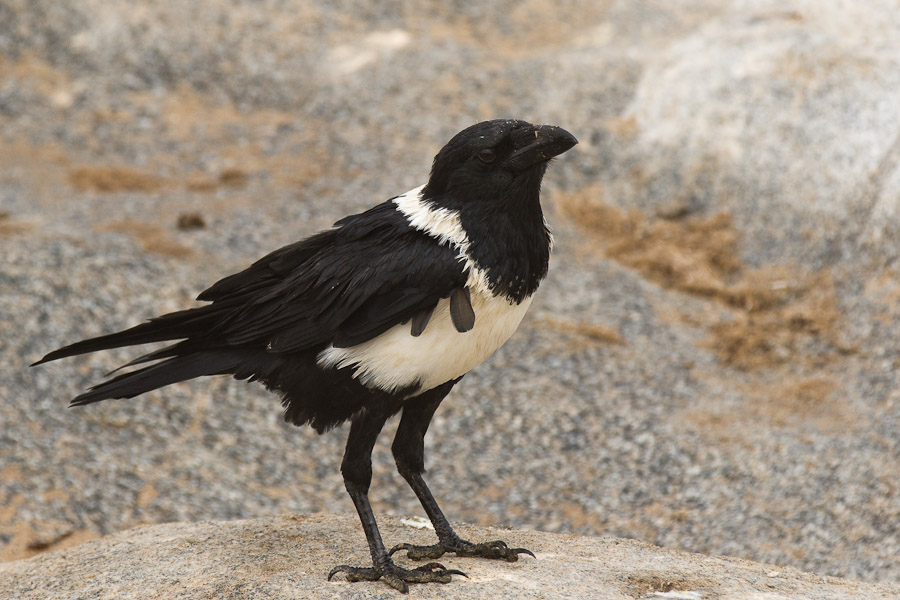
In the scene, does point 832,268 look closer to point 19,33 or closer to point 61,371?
point 61,371

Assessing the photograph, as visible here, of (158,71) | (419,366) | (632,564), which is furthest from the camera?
(158,71)

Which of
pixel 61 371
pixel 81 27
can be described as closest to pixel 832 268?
pixel 61 371

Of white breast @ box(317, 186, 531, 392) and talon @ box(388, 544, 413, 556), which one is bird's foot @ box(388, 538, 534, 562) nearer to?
talon @ box(388, 544, 413, 556)

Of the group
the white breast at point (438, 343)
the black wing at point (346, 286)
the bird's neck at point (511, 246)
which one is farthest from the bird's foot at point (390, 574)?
the bird's neck at point (511, 246)

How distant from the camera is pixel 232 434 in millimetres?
7766

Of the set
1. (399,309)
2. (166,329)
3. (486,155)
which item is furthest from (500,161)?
(166,329)

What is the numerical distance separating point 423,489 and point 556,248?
17.5ft

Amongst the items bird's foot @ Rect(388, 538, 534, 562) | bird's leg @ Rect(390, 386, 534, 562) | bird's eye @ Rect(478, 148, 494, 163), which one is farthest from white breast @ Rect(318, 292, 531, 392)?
bird's foot @ Rect(388, 538, 534, 562)

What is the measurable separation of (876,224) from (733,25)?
321cm

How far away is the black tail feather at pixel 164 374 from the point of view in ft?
14.7

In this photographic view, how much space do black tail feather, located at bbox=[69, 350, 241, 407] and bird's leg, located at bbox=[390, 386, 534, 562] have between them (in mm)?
859

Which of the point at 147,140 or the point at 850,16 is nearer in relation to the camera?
the point at 850,16

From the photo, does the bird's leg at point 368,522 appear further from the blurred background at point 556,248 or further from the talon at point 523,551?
the blurred background at point 556,248

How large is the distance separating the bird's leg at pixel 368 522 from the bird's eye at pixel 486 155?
119cm
